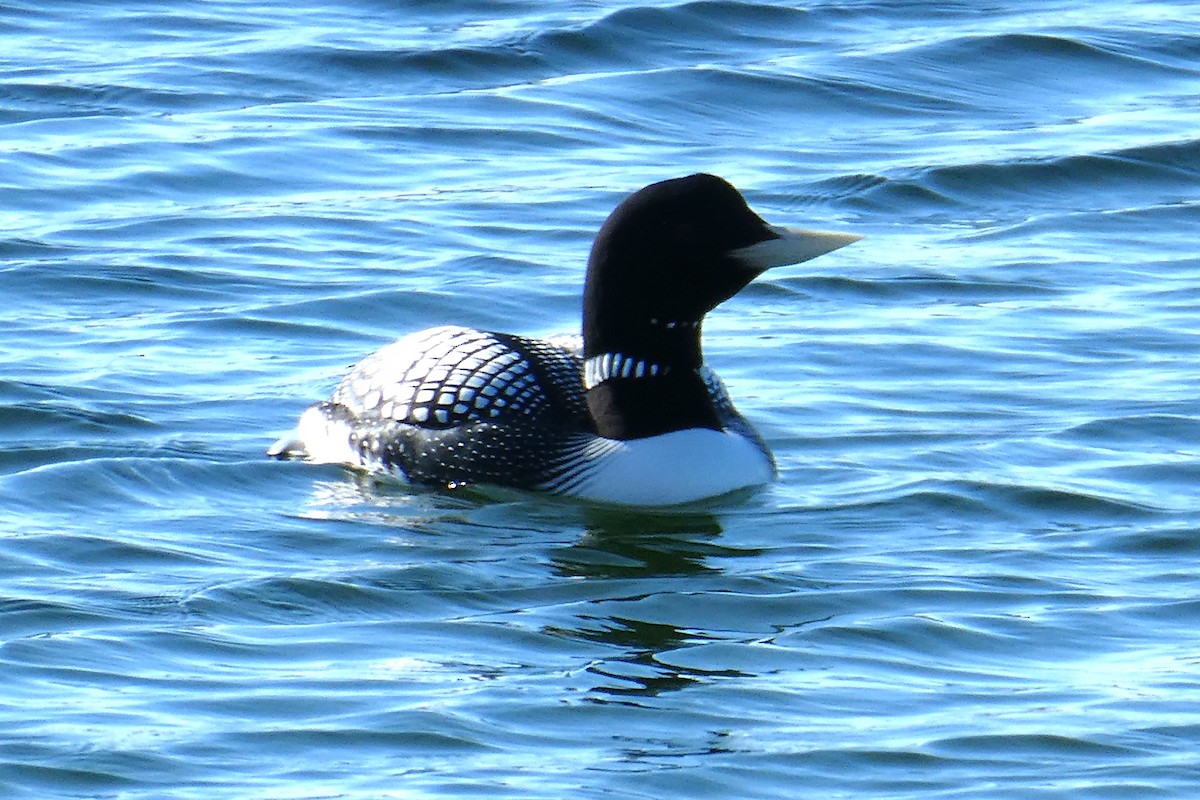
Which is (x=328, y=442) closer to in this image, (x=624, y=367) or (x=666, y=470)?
(x=624, y=367)

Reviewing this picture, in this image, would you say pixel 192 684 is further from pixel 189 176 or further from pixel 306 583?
pixel 189 176

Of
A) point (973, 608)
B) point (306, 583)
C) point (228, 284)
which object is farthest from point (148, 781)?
point (228, 284)

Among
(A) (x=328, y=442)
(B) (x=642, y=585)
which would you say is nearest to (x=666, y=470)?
(B) (x=642, y=585)

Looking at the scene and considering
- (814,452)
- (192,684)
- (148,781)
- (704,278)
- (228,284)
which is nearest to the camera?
(148,781)

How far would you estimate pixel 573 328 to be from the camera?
9.02 m

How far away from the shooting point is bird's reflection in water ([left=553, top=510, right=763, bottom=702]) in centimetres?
561

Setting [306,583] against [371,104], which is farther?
[371,104]

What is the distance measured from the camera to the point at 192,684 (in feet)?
17.7

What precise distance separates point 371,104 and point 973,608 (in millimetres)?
6787

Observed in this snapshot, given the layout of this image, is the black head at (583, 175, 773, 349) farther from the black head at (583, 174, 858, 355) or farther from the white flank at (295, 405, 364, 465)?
the white flank at (295, 405, 364, 465)

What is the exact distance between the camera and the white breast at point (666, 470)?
7.11 m

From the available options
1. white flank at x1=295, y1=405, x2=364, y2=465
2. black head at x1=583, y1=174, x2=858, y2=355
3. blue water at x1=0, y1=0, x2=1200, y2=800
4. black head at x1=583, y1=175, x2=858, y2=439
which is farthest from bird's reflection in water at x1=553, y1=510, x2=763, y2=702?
white flank at x1=295, y1=405, x2=364, y2=465

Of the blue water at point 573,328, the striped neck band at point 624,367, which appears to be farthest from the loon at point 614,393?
the blue water at point 573,328

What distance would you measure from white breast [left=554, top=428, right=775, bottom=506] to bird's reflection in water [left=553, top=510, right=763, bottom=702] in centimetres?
6
